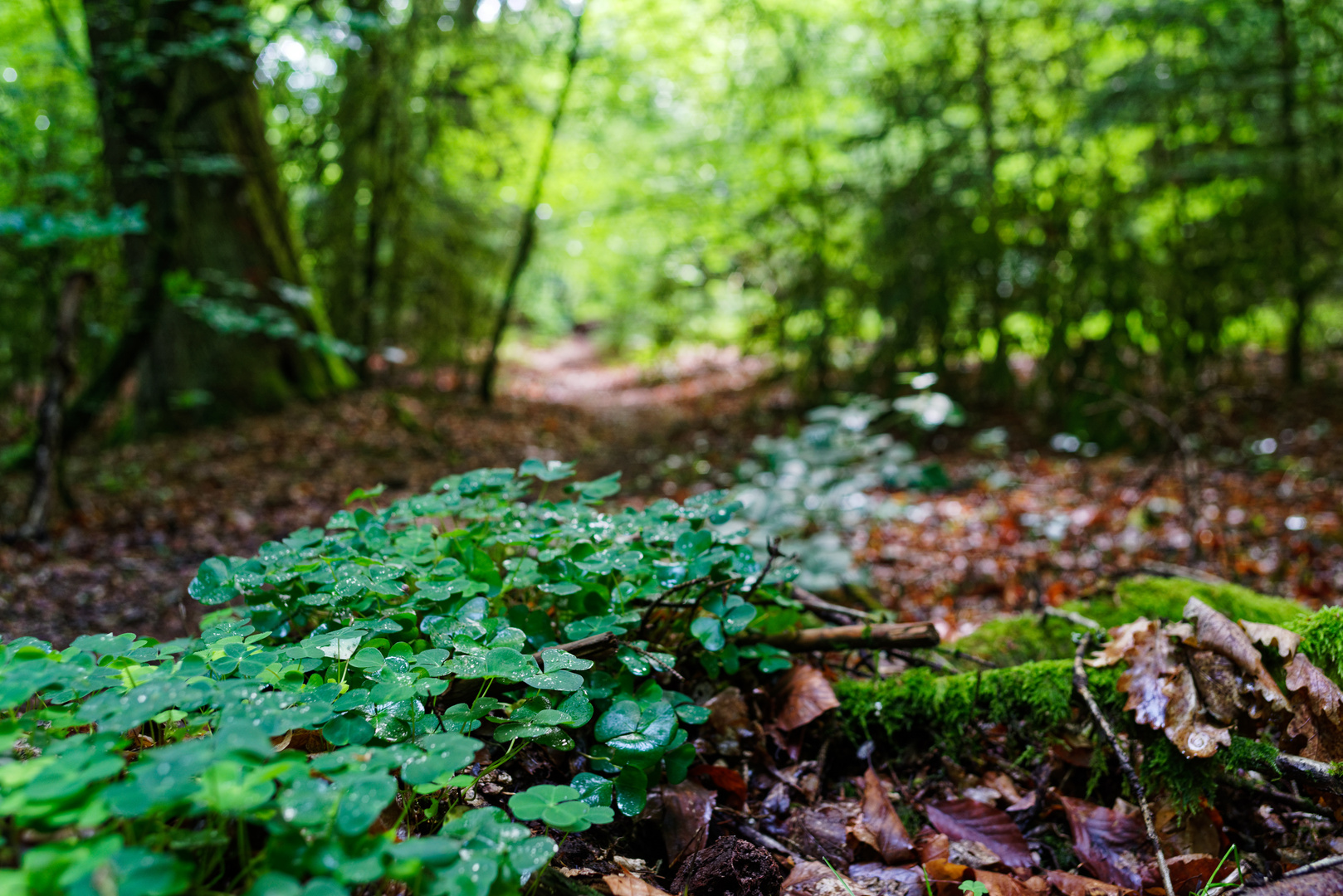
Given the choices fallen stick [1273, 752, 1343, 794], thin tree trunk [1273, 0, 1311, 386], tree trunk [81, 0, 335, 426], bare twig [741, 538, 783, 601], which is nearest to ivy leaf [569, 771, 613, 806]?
bare twig [741, 538, 783, 601]

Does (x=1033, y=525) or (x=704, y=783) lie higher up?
(x=704, y=783)

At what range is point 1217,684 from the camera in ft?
4.99

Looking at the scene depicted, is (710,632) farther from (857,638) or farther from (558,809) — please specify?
(558,809)

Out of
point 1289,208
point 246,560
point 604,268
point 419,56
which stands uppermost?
point 419,56

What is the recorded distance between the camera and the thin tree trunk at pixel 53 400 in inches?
159

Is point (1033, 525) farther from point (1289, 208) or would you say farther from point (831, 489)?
point (1289, 208)

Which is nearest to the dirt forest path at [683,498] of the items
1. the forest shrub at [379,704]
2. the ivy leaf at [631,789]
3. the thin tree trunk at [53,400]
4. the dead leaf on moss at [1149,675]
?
the thin tree trunk at [53,400]

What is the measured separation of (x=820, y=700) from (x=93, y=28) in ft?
20.4

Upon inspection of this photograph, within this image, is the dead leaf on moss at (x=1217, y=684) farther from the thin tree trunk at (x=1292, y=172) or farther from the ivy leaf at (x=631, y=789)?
the thin tree trunk at (x=1292, y=172)

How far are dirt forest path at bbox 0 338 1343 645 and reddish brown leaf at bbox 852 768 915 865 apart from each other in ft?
4.58

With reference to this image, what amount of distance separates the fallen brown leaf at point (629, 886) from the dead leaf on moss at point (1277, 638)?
1.37 metres

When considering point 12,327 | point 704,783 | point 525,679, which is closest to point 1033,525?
point 704,783

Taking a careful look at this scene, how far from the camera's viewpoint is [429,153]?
8.85 meters

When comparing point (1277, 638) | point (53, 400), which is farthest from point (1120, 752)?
point (53, 400)
